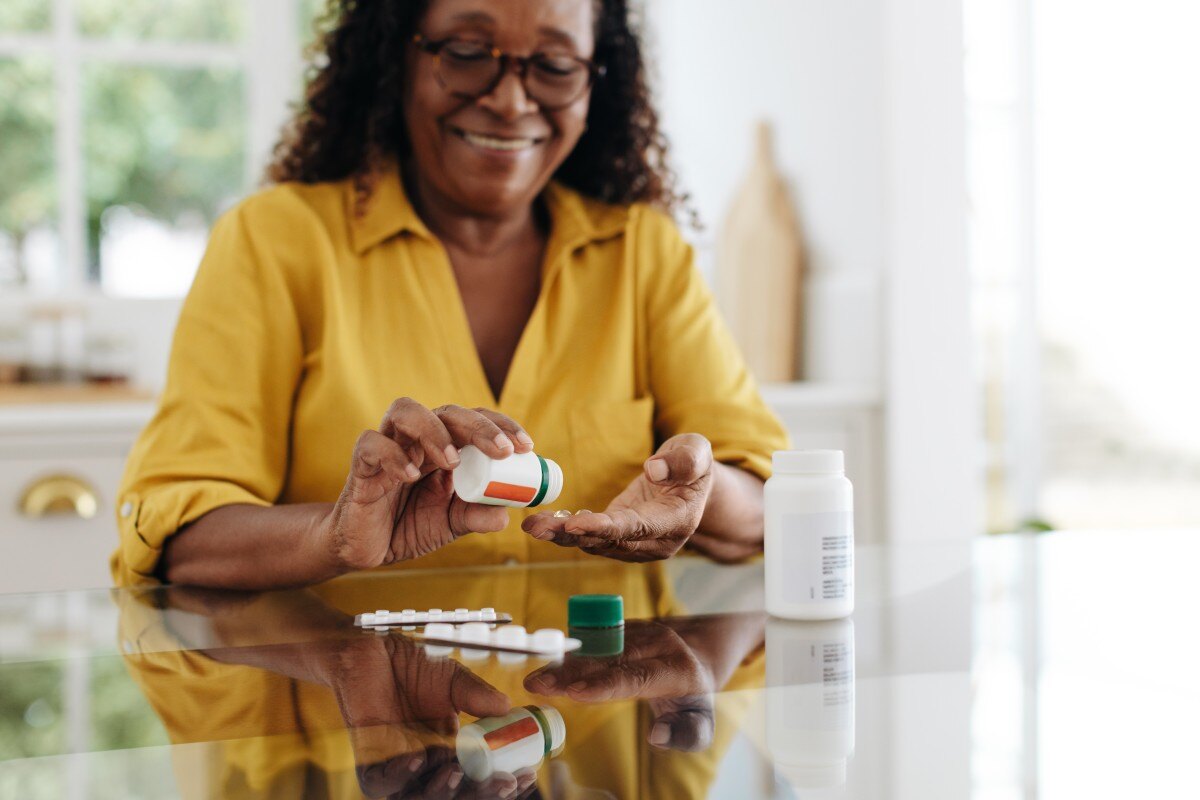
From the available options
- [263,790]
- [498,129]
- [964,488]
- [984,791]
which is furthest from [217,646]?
[964,488]

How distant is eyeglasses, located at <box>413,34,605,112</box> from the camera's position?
1.43m

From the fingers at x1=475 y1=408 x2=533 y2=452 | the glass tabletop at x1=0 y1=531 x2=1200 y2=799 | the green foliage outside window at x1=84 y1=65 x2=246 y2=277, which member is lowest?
the glass tabletop at x1=0 y1=531 x2=1200 y2=799

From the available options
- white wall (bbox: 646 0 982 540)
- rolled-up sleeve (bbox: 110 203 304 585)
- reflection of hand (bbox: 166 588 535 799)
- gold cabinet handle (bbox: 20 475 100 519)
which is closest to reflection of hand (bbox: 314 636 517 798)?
reflection of hand (bbox: 166 588 535 799)

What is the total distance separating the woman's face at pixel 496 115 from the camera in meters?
1.43

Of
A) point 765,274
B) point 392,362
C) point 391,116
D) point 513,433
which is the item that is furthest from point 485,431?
point 765,274

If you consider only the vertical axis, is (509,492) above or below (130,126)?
below

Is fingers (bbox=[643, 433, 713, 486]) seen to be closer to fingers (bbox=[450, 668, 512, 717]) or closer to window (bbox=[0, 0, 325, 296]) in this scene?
fingers (bbox=[450, 668, 512, 717])

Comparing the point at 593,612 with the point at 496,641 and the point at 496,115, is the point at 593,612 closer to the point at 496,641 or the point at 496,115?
the point at 496,641

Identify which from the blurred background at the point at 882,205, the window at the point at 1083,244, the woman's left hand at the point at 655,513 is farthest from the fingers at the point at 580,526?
the window at the point at 1083,244

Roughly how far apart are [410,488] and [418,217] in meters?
0.60

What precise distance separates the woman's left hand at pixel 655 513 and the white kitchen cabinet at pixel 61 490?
4.23 feet

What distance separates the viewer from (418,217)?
61.6 inches

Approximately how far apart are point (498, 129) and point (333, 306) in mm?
282

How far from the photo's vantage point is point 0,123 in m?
2.72
